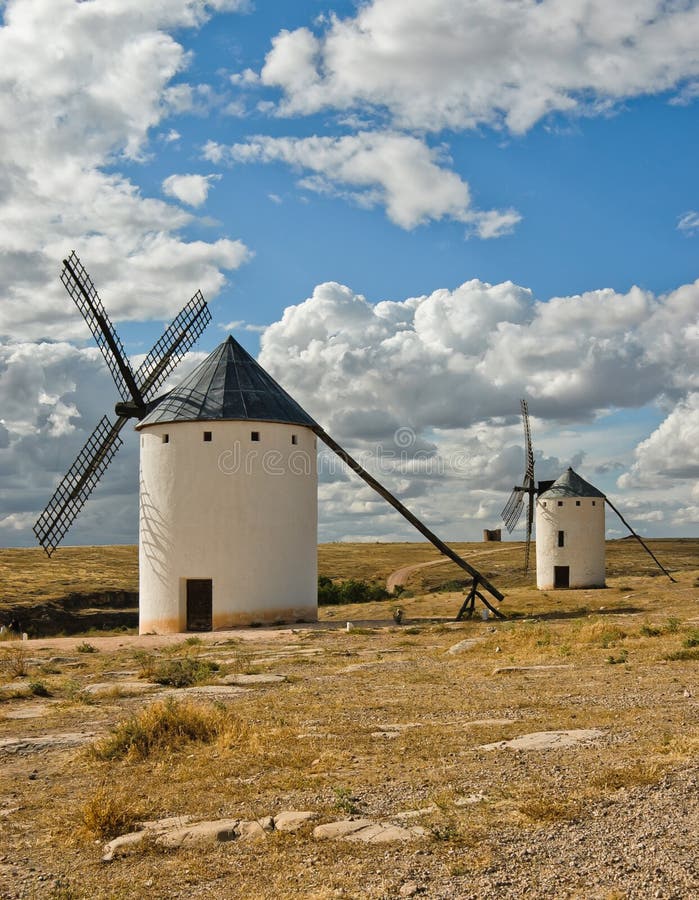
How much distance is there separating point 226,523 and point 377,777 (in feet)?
59.7

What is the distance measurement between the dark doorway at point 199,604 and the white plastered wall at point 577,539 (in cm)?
1867

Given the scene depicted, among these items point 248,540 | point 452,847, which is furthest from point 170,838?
point 248,540

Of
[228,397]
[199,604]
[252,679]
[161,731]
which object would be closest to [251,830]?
[161,731]

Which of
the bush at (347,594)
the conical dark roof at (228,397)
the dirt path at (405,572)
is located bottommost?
the dirt path at (405,572)

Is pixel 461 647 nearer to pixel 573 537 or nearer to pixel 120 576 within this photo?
pixel 573 537

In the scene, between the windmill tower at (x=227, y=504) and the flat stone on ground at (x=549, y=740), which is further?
the windmill tower at (x=227, y=504)

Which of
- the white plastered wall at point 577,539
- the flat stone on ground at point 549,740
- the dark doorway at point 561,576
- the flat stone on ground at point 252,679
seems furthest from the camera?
the dark doorway at point 561,576

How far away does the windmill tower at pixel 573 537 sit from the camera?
41688 mm

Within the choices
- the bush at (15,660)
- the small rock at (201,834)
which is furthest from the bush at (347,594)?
the small rock at (201,834)

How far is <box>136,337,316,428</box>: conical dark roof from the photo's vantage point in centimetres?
2603

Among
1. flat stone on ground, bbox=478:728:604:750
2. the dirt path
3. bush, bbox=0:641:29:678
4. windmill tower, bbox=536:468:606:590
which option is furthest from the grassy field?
flat stone on ground, bbox=478:728:604:750

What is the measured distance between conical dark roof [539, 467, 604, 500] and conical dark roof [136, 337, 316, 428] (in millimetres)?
18381

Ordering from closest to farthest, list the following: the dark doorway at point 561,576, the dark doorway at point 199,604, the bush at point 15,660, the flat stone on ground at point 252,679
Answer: the flat stone on ground at point 252,679 → the bush at point 15,660 → the dark doorway at point 199,604 → the dark doorway at point 561,576

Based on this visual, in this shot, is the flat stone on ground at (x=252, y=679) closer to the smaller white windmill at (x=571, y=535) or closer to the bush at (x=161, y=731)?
the bush at (x=161, y=731)
